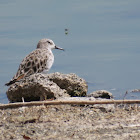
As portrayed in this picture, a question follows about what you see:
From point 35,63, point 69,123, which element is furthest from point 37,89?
point 35,63

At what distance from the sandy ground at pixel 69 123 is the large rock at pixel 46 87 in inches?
40.5

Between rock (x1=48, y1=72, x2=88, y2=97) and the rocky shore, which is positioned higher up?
rock (x1=48, y1=72, x2=88, y2=97)

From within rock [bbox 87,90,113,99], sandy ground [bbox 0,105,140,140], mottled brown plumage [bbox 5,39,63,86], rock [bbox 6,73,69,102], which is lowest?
sandy ground [bbox 0,105,140,140]

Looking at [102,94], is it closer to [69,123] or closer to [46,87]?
[46,87]

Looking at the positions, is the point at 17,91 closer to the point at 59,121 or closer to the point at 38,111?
the point at 38,111

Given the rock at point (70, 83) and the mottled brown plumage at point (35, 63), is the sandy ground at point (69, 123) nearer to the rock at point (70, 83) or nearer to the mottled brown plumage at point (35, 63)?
the rock at point (70, 83)

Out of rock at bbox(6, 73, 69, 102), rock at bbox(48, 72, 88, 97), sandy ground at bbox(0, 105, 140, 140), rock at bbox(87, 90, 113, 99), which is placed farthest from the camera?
rock at bbox(87, 90, 113, 99)

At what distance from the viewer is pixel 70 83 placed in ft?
31.5

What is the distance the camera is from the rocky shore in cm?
626

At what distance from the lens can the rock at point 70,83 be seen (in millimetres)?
9594

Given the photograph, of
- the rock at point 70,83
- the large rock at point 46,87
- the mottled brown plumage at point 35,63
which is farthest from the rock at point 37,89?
the mottled brown plumage at point 35,63

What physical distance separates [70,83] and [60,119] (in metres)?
2.59

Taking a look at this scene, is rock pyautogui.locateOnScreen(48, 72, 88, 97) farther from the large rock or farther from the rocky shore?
the rocky shore

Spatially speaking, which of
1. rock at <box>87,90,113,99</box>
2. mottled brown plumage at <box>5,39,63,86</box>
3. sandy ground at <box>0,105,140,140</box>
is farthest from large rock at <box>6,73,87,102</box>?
mottled brown plumage at <box>5,39,63,86</box>
